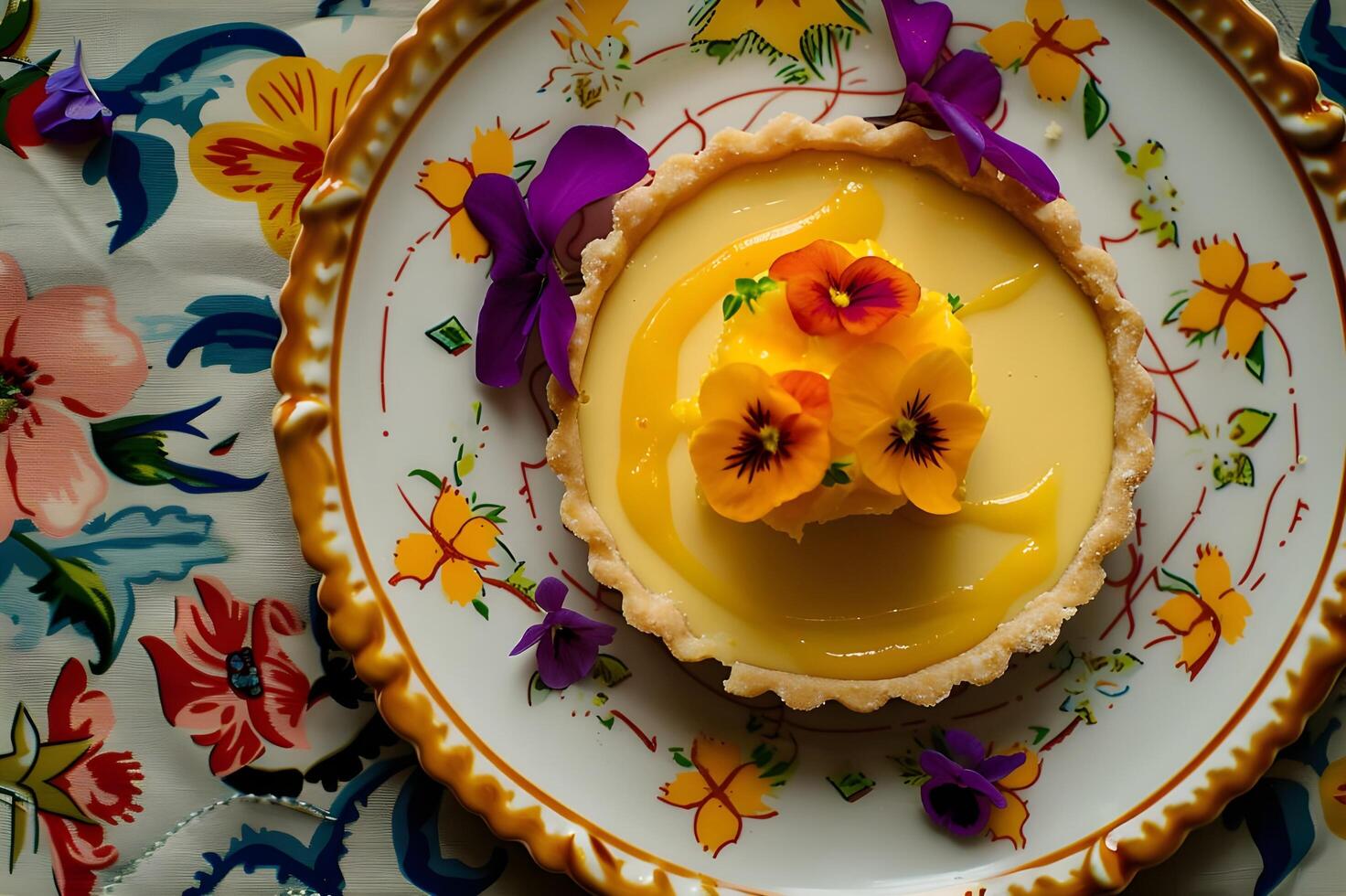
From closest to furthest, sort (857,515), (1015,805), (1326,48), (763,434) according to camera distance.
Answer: (763,434)
(857,515)
(1015,805)
(1326,48)

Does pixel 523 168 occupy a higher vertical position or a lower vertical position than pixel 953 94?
lower

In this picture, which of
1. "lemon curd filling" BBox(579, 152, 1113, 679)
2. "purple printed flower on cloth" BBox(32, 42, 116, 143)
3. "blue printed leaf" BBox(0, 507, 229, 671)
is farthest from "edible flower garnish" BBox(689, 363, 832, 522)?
"purple printed flower on cloth" BBox(32, 42, 116, 143)

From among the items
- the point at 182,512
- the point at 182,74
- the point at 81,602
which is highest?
the point at 182,74

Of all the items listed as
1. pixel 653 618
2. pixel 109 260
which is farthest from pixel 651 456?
pixel 109 260

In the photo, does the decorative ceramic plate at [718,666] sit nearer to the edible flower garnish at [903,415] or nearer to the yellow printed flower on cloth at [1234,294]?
the yellow printed flower on cloth at [1234,294]

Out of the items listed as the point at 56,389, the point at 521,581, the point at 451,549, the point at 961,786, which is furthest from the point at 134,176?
the point at 961,786

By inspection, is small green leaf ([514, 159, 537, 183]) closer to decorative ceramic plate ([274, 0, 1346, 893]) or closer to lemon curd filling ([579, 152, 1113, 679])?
decorative ceramic plate ([274, 0, 1346, 893])

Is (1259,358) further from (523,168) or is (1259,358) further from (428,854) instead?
(428,854)
